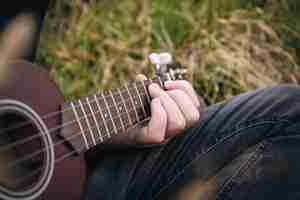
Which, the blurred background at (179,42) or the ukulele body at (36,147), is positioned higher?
the ukulele body at (36,147)

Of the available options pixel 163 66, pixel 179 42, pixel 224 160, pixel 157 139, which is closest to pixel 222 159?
pixel 224 160

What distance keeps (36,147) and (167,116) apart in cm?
26

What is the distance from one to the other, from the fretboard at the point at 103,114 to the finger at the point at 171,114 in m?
0.02

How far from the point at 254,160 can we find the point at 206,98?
0.91 metres

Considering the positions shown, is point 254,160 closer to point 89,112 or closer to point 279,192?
point 279,192

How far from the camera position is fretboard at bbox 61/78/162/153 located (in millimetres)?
721

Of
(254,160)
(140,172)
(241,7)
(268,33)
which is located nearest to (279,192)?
(254,160)

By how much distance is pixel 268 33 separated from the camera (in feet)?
6.05

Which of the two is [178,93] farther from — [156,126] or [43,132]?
[43,132]

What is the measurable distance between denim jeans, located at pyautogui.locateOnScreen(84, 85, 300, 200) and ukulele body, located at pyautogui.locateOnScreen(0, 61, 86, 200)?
14 centimetres

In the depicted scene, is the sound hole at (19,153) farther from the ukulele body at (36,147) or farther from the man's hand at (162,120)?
the man's hand at (162,120)

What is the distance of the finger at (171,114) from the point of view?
853 millimetres

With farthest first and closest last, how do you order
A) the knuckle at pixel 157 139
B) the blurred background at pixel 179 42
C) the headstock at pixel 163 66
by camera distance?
the blurred background at pixel 179 42 < the headstock at pixel 163 66 < the knuckle at pixel 157 139

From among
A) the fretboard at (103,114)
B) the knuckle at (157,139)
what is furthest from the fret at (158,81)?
the knuckle at (157,139)
